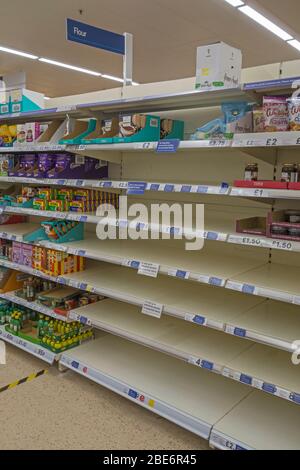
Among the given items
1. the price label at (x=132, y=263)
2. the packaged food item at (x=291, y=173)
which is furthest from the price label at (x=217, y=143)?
the price label at (x=132, y=263)

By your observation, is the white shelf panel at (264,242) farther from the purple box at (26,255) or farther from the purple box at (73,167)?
the purple box at (26,255)

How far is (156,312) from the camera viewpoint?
2219mm

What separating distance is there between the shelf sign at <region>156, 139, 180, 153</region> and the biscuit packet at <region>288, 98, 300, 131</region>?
583 mm

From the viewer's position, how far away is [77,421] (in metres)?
2.29

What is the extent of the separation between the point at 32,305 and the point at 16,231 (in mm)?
712

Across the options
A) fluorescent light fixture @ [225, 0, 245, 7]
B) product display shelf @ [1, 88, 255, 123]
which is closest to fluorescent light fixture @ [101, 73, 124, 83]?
fluorescent light fixture @ [225, 0, 245, 7]

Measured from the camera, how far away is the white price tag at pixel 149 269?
222 centimetres

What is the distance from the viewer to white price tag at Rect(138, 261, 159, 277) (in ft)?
7.29

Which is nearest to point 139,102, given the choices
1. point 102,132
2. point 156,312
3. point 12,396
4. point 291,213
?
point 102,132

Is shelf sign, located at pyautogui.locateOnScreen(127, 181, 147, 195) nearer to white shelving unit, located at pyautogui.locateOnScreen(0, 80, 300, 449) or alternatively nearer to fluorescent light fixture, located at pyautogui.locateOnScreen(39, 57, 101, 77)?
white shelving unit, located at pyautogui.locateOnScreen(0, 80, 300, 449)

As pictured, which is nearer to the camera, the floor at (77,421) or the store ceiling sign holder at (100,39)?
the floor at (77,421)

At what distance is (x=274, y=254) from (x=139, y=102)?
1.19 metres

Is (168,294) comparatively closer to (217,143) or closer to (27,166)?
(217,143)

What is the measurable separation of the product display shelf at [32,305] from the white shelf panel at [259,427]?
1288 mm
